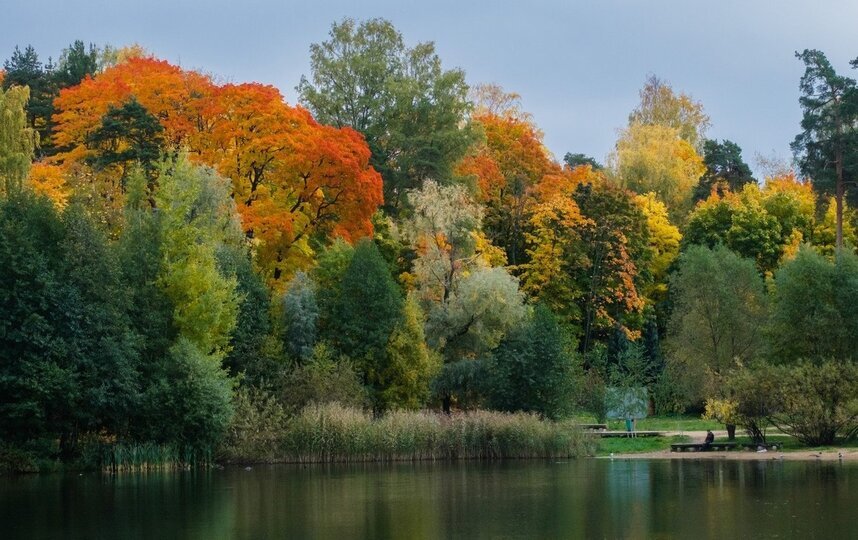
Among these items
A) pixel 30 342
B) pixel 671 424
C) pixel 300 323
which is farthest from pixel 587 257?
pixel 30 342

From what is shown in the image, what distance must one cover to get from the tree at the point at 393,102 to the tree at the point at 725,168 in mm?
20525

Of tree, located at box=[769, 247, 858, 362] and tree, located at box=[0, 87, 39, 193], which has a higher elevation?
tree, located at box=[0, 87, 39, 193]

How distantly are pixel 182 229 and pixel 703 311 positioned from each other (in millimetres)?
28394

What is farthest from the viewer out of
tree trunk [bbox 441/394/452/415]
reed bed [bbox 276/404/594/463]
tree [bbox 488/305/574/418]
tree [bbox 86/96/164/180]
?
tree trunk [bbox 441/394/452/415]

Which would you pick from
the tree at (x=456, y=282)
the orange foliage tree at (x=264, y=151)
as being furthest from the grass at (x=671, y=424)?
the orange foliage tree at (x=264, y=151)

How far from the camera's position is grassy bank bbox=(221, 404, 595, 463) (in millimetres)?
48500

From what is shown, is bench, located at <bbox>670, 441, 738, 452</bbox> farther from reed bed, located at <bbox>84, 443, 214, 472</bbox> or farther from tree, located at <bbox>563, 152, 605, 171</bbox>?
tree, located at <bbox>563, 152, 605, 171</bbox>

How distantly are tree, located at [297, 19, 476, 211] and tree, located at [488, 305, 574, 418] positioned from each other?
15.6m

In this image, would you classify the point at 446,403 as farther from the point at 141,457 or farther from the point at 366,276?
the point at 141,457

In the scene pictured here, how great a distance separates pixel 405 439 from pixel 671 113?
57.3 meters

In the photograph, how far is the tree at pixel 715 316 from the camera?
2461 inches

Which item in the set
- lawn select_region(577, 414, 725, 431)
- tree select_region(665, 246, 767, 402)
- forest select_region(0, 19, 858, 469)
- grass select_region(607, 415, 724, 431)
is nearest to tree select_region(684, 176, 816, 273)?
forest select_region(0, 19, 858, 469)

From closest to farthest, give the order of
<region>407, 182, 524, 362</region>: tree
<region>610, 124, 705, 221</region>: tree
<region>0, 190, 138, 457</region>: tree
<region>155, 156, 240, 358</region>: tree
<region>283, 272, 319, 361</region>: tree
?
<region>0, 190, 138, 457</region>: tree → <region>155, 156, 240, 358</region>: tree → <region>283, 272, 319, 361</region>: tree → <region>407, 182, 524, 362</region>: tree → <region>610, 124, 705, 221</region>: tree

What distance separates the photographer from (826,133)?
62.8 meters
